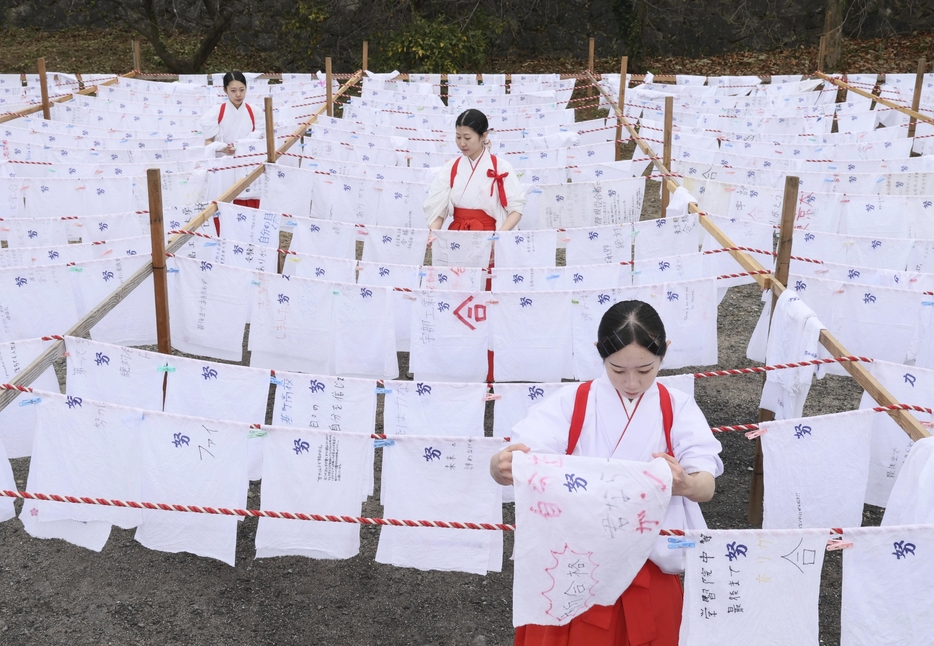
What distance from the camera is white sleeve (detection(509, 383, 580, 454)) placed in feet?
9.45

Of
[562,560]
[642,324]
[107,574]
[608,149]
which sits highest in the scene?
[608,149]

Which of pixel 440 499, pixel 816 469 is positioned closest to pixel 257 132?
pixel 440 499

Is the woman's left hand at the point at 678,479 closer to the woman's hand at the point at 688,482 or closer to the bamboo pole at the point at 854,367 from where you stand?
the woman's hand at the point at 688,482

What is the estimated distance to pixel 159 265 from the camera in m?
5.36

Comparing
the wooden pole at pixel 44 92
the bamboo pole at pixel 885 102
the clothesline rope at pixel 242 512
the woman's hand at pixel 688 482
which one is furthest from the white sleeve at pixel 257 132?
the bamboo pole at pixel 885 102

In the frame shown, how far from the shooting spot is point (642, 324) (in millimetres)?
2771

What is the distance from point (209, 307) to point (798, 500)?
3587 mm

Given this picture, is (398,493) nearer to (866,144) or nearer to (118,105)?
(866,144)

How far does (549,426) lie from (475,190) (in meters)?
4.05

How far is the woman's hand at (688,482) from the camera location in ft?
8.96

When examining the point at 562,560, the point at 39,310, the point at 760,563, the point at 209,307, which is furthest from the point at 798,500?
the point at 39,310

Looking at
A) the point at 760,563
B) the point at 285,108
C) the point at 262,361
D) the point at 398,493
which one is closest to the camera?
the point at 760,563

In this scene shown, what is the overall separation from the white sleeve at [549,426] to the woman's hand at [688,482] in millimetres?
303

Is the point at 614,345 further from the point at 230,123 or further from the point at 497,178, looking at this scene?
the point at 230,123
